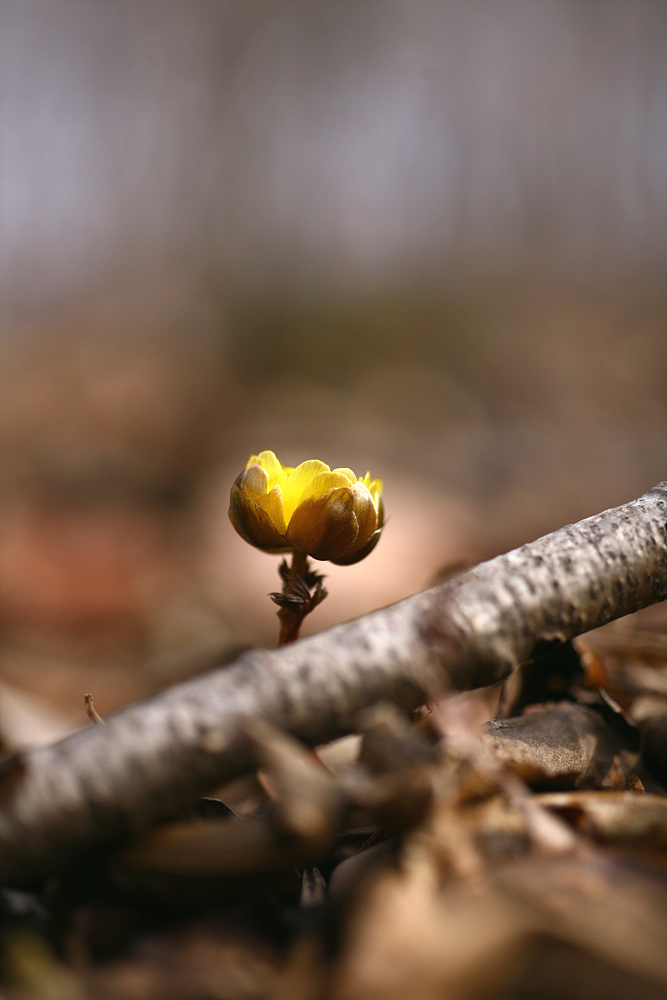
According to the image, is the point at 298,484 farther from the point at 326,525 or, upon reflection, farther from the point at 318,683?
the point at 318,683

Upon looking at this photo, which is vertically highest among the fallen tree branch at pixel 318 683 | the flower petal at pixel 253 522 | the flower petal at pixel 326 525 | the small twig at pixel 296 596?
the flower petal at pixel 253 522

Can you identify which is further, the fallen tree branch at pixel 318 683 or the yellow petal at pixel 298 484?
the yellow petal at pixel 298 484

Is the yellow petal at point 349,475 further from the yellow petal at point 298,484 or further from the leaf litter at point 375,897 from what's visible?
the leaf litter at point 375,897

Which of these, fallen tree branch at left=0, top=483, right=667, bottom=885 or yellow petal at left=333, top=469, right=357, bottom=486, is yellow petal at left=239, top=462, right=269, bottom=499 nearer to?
yellow petal at left=333, top=469, right=357, bottom=486

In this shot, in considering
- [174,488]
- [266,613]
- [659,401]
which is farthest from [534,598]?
[659,401]

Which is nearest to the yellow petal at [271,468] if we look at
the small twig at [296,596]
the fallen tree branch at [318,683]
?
the small twig at [296,596]

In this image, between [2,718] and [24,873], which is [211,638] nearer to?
[2,718]
